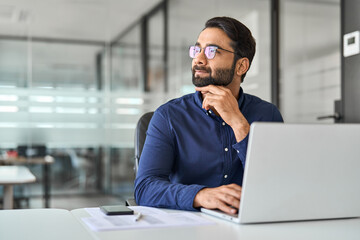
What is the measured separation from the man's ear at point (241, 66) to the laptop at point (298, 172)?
2.68 ft

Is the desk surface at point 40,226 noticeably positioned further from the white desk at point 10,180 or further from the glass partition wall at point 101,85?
the glass partition wall at point 101,85

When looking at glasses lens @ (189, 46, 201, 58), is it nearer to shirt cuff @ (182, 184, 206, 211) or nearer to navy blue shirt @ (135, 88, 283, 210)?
navy blue shirt @ (135, 88, 283, 210)

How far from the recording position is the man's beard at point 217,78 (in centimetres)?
182

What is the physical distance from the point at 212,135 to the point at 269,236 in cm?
78

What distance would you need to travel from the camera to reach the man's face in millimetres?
1821

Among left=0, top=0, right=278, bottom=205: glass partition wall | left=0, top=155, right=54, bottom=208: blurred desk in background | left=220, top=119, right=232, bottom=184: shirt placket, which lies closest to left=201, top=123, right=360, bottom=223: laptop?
left=220, top=119, right=232, bottom=184: shirt placket

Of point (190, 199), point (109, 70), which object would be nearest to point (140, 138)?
point (190, 199)

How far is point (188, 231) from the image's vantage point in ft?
3.69

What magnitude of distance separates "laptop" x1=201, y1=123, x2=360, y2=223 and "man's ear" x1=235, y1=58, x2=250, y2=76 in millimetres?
817

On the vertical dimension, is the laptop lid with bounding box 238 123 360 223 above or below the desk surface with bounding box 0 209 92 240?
above

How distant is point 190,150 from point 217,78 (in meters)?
0.31

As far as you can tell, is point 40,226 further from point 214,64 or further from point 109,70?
point 109,70

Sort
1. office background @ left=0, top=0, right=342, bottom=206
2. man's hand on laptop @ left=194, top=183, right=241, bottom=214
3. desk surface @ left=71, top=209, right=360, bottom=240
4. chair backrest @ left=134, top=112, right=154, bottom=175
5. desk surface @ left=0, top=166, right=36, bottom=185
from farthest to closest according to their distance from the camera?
office background @ left=0, top=0, right=342, bottom=206 < desk surface @ left=0, top=166, right=36, bottom=185 < chair backrest @ left=134, top=112, right=154, bottom=175 < man's hand on laptop @ left=194, top=183, right=241, bottom=214 < desk surface @ left=71, top=209, right=360, bottom=240

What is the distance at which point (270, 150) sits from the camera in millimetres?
1119
